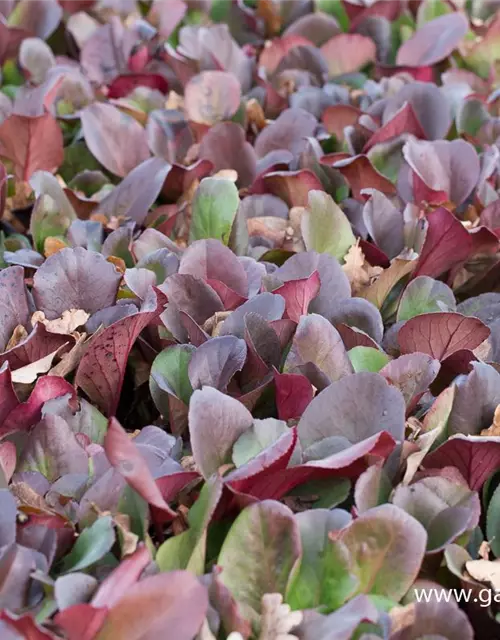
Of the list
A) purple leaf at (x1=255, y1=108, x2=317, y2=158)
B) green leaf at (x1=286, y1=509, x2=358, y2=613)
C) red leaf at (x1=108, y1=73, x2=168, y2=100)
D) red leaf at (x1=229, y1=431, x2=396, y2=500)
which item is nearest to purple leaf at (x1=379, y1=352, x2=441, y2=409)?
red leaf at (x1=229, y1=431, x2=396, y2=500)

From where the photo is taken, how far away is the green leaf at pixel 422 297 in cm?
118

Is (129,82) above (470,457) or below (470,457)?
above

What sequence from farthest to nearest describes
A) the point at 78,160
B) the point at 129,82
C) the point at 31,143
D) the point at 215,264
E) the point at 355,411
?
the point at 129,82, the point at 78,160, the point at 31,143, the point at 215,264, the point at 355,411

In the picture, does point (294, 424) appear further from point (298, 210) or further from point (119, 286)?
point (298, 210)

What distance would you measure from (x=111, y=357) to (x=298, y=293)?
25 cm

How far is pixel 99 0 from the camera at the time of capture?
2264mm

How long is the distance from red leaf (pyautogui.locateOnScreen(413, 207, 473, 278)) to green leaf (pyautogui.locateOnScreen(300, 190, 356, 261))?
0.11 metres

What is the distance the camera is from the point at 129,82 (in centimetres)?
189

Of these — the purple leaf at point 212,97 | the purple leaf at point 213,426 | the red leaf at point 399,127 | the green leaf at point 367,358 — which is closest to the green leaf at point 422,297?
the green leaf at point 367,358

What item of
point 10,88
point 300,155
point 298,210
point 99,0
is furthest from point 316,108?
point 99,0

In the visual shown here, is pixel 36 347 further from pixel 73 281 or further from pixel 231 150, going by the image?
pixel 231 150

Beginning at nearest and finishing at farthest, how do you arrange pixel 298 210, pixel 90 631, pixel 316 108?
pixel 90 631, pixel 298 210, pixel 316 108

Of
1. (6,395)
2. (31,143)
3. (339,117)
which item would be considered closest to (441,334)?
(6,395)

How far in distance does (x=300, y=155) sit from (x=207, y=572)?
0.87 m
